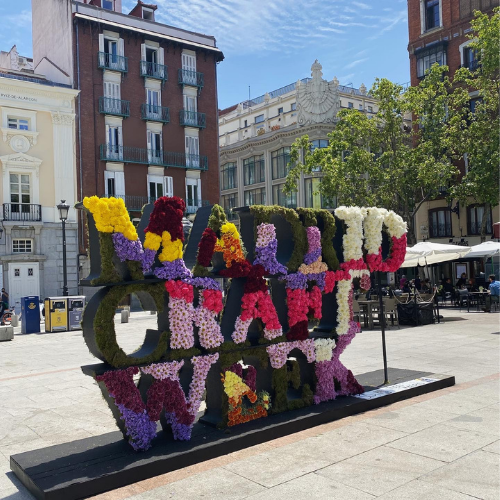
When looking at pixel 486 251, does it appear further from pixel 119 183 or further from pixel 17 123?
pixel 17 123

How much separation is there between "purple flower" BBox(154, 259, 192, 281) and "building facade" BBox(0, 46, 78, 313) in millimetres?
23076

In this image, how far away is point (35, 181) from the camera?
2791 centimetres

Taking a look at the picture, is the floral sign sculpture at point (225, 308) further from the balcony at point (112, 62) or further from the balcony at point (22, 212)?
the balcony at point (112, 62)

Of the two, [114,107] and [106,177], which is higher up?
[114,107]

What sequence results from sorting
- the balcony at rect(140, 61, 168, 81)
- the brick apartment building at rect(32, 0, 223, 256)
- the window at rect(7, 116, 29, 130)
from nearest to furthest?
the window at rect(7, 116, 29, 130) < the brick apartment building at rect(32, 0, 223, 256) < the balcony at rect(140, 61, 168, 81)

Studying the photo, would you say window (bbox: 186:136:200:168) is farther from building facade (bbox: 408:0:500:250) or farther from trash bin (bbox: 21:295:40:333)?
trash bin (bbox: 21:295:40:333)

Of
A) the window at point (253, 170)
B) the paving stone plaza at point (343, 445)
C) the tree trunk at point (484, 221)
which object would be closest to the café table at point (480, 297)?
the tree trunk at point (484, 221)

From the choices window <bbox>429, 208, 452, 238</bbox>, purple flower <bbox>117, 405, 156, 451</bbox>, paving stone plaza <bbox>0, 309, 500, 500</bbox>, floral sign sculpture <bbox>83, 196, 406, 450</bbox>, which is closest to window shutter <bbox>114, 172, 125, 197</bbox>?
window <bbox>429, 208, 452, 238</bbox>

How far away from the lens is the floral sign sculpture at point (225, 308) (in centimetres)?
563

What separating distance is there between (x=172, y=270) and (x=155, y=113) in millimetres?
29082

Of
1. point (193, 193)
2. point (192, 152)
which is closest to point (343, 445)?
point (193, 193)

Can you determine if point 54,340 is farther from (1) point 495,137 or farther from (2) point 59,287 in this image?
(1) point 495,137

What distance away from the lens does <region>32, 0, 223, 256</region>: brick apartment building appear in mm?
30641

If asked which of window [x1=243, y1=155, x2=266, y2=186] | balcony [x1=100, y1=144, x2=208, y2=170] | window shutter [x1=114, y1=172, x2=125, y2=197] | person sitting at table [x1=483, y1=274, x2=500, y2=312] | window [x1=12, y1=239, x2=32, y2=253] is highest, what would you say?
window [x1=243, y1=155, x2=266, y2=186]
